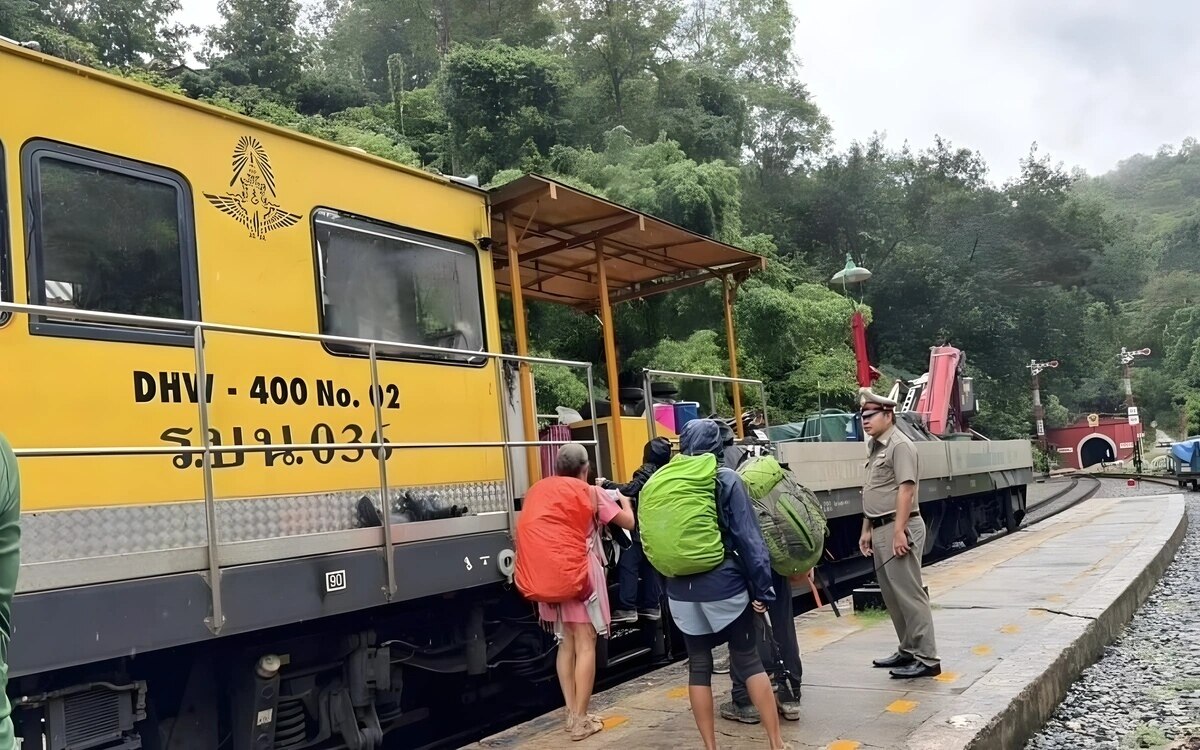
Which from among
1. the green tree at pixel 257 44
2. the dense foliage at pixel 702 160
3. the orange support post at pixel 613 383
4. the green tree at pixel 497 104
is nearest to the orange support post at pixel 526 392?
the orange support post at pixel 613 383

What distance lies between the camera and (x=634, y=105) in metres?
32.1

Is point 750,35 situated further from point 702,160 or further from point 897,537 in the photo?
point 897,537

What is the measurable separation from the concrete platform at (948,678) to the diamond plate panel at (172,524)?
1475 mm

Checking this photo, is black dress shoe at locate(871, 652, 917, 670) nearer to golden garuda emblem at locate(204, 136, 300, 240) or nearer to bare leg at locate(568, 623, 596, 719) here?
bare leg at locate(568, 623, 596, 719)

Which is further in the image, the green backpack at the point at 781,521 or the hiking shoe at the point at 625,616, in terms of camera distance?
the hiking shoe at the point at 625,616

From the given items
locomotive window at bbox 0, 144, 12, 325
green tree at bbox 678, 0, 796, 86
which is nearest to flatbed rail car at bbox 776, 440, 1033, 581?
locomotive window at bbox 0, 144, 12, 325

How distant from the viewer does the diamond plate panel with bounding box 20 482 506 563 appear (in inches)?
135

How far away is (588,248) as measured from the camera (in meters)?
7.79

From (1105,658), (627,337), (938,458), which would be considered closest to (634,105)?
(627,337)

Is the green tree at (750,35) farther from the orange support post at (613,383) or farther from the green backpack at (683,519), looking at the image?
the green backpack at (683,519)

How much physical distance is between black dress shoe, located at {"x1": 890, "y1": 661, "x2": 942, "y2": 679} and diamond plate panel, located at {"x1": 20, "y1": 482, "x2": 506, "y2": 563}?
2864 millimetres

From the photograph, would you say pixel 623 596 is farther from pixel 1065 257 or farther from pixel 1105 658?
pixel 1065 257

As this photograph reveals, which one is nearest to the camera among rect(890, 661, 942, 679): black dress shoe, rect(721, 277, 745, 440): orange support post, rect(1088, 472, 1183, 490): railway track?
rect(890, 661, 942, 679): black dress shoe

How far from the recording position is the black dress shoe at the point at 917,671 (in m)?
5.34
